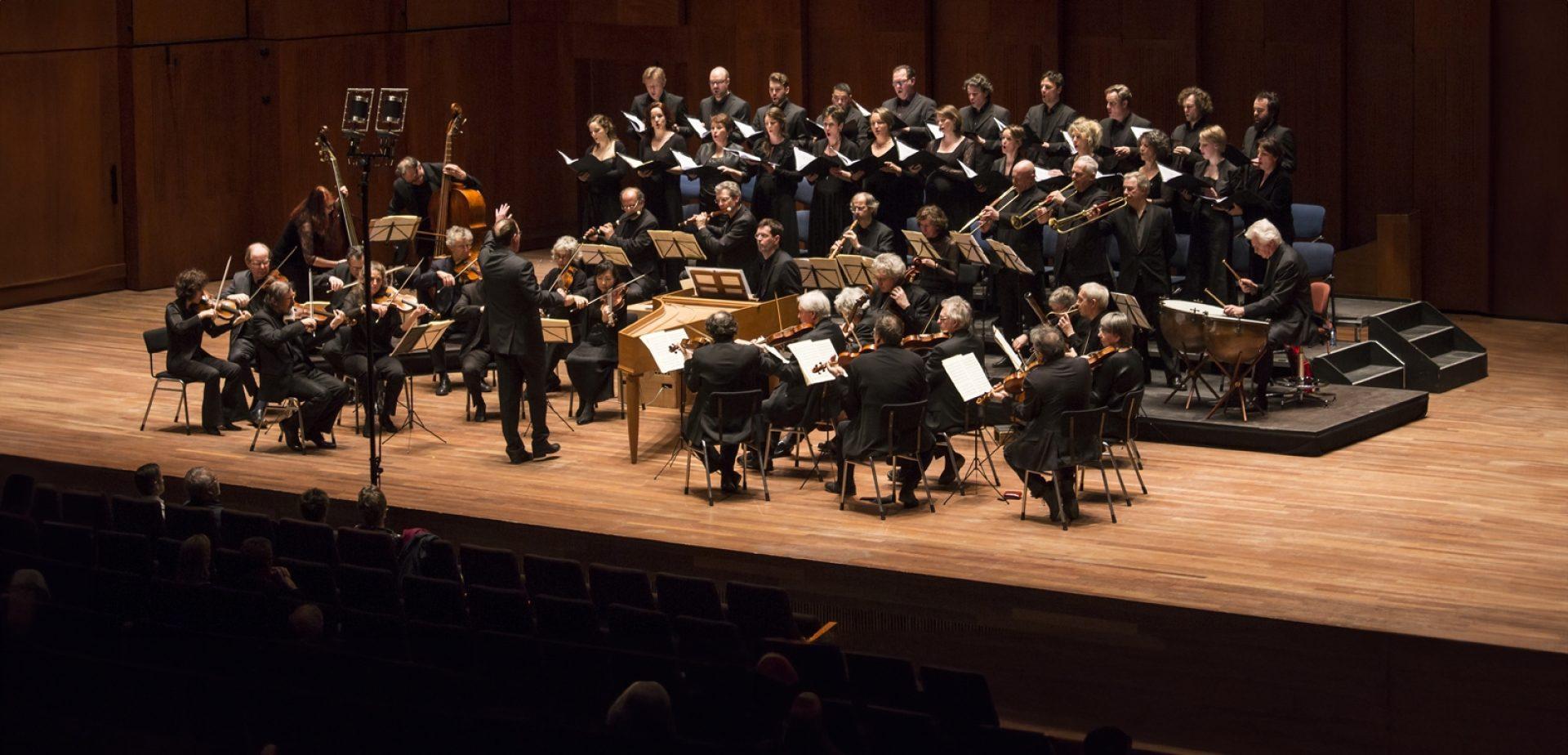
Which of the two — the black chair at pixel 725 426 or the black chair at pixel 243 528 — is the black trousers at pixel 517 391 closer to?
the black chair at pixel 725 426

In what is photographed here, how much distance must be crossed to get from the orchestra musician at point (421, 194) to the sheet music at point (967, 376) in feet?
15.3

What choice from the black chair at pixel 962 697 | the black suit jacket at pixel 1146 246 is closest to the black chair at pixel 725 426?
the black suit jacket at pixel 1146 246

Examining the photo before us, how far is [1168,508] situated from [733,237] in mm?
3460

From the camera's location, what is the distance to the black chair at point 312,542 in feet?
22.5

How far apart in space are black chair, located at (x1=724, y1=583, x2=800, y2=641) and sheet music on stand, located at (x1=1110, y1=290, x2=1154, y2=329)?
3633mm

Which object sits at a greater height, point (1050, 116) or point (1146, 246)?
point (1050, 116)

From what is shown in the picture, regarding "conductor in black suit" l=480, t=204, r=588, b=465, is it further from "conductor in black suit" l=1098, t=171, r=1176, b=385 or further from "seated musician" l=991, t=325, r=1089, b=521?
"conductor in black suit" l=1098, t=171, r=1176, b=385

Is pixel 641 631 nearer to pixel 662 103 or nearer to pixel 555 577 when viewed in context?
pixel 555 577

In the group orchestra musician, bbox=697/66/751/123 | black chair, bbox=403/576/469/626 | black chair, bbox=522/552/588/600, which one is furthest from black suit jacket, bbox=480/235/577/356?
orchestra musician, bbox=697/66/751/123

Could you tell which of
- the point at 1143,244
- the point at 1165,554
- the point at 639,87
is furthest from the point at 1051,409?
the point at 639,87

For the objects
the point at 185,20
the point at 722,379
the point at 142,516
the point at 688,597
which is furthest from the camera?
the point at 185,20

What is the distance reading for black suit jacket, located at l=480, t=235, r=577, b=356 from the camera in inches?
359

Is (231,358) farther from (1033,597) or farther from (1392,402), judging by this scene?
(1392,402)

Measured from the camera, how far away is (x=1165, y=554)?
24.8ft
